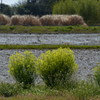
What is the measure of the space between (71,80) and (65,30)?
2867 centimetres

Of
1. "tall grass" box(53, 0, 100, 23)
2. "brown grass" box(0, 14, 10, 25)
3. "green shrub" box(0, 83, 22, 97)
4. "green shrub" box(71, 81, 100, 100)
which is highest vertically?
"green shrub" box(71, 81, 100, 100)

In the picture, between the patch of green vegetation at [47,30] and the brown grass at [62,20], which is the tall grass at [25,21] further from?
the patch of green vegetation at [47,30]

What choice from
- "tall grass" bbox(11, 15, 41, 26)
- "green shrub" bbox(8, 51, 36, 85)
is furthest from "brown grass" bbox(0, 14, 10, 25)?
"green shrub" bbox(8, 51, 36, 85)

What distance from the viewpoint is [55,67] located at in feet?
29.6

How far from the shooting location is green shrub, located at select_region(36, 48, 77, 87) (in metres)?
8.99

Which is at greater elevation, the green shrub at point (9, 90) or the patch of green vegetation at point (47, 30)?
the green shrub at point (9, 90)

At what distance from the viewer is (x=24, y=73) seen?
9.05m

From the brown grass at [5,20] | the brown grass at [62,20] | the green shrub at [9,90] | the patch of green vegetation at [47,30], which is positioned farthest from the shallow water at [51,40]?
the green shrub at [9,90]

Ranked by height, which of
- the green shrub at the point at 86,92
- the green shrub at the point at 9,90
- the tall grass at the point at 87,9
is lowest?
the tall grass at the point at 87,9

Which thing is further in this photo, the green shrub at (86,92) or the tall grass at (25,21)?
the tall grass at (25,21)

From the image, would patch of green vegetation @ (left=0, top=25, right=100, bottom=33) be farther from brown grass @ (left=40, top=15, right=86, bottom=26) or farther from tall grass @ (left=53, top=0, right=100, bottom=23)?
tall grass @ (left=53, top=0, right=100, bottom=23)

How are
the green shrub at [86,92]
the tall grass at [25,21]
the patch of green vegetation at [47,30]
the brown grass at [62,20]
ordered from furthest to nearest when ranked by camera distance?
the brown grass at [62,20] < the tall grass at [25,21] < the patch of green vegetation at [47,30] < the green shrub at [86,92]

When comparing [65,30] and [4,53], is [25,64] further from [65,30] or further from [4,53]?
[65,30]

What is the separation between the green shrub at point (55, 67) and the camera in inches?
354
